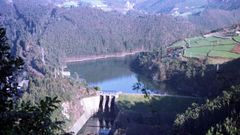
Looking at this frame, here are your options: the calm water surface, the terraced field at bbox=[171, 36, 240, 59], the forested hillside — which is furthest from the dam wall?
the forested hillside

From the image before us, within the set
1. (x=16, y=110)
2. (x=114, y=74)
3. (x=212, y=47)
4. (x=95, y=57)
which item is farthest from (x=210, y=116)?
(x=95, y=57)

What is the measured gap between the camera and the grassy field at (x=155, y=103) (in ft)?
115

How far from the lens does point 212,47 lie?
165 ft

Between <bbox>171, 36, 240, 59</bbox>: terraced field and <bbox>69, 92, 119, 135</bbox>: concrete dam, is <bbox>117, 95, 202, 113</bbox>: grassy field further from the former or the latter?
<bbox>171, 36, 240, 59</bbox>: terraced field

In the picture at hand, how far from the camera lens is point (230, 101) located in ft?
80.1

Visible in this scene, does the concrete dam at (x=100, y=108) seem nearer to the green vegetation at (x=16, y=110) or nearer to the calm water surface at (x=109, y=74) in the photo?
the calm water surface at (x=109, y=74)

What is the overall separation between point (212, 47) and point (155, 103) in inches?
647

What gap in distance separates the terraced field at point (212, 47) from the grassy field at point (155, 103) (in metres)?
10.5

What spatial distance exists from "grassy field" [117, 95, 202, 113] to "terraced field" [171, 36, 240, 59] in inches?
415

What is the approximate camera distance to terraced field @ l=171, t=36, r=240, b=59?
153 feet

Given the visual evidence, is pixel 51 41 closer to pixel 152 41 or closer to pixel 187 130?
pixel 152 41

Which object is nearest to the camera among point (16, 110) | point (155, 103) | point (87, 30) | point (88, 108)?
Answer: point (16, 110)

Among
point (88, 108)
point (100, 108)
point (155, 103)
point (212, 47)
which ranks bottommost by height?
point (100, 108)

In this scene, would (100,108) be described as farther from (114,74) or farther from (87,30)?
(87,30)
